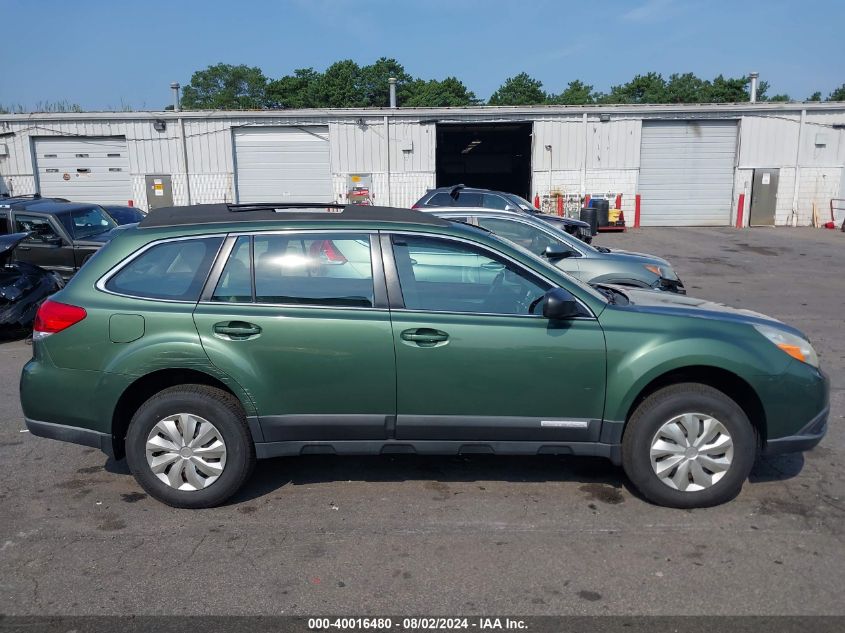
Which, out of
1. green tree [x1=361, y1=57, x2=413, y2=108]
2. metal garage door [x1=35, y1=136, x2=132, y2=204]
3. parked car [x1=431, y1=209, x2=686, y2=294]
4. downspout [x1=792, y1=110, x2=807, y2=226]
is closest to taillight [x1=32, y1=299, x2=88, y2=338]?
parked car [x1=431, y1=209, x2=686, y2=294]

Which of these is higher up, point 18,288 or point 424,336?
point 424,336

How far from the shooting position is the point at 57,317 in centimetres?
Answer: 412

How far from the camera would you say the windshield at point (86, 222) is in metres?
12.0

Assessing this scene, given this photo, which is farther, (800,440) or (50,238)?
(50,238)

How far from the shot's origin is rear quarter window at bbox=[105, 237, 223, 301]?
416cm

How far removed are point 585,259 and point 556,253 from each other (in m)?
0.37

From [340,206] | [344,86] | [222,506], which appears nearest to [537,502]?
[222,506]

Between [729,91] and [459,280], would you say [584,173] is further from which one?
[729,91]

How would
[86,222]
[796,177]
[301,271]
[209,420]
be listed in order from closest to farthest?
[209,420], [301,271], [86,222], [796,177]

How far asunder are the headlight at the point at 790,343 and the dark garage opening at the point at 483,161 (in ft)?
98.6

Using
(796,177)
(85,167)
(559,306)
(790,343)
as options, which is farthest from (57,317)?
(796,177)

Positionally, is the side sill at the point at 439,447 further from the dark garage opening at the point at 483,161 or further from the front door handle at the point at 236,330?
the dark garage opening at the point at 483,161

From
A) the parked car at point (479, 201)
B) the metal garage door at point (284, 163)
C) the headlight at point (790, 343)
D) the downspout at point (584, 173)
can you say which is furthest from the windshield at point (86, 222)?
the downspout at point (584, 173)

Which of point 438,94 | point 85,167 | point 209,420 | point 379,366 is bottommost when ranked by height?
point 209,420
